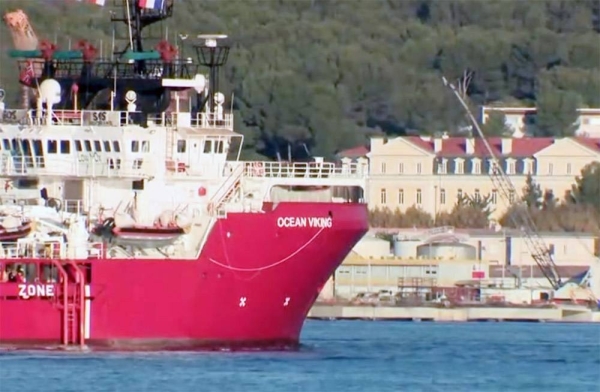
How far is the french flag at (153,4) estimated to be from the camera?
67.7m

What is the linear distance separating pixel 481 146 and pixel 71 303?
71.1 metres

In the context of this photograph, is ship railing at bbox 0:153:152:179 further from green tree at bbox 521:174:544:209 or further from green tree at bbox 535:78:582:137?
green tree at bbox 535:78:582:137

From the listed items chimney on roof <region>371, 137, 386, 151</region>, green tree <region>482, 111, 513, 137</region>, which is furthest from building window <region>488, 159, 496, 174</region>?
green tree <region>482, 111, 513, 137</region>

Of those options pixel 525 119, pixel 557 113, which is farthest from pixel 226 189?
pixel 525 119

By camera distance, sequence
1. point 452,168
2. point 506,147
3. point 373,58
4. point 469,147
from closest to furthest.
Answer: point 452,168 < point 506,147 < point 469,147 < point 373,58

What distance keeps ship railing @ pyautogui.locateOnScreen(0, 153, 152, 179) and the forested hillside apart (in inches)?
2278

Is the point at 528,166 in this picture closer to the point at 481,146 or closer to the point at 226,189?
the point at 481,146

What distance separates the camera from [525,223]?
120812mm

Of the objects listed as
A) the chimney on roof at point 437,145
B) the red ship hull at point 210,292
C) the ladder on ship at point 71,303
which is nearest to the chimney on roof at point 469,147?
the chimney on roof at point 437,145

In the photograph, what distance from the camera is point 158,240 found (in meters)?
63.6

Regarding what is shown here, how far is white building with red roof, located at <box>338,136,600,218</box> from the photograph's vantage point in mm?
129125

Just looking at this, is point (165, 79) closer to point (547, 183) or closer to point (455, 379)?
point (455, 379)

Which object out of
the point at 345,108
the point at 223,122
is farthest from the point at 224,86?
the point at 223,122

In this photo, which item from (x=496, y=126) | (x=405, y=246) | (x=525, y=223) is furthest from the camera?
(x=496, y=126)
